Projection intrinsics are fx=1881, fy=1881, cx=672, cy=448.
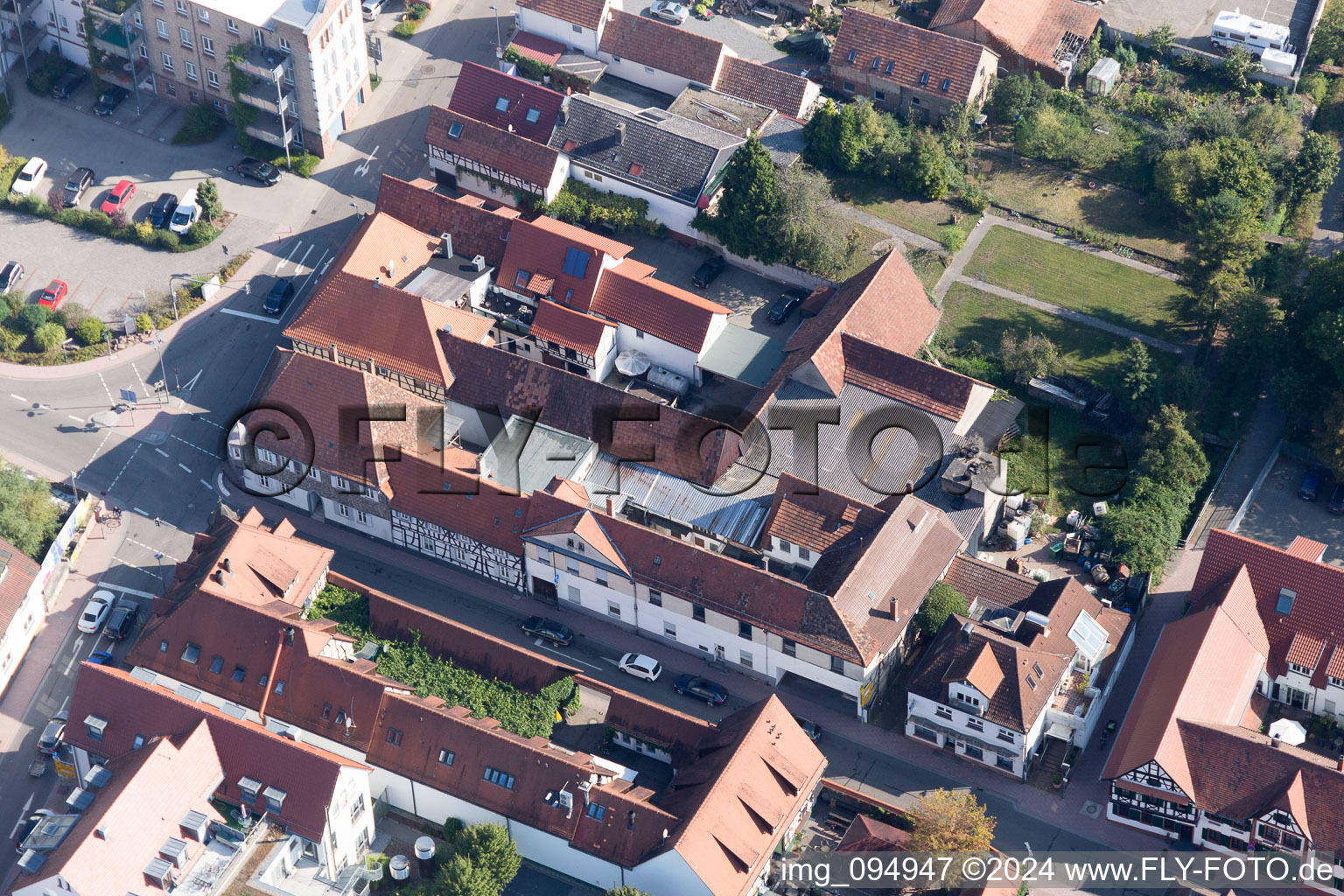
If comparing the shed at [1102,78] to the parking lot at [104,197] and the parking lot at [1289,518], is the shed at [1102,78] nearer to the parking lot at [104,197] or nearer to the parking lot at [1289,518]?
the parking lot at [1289,518]

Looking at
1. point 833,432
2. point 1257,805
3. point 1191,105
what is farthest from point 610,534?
point 1191,105

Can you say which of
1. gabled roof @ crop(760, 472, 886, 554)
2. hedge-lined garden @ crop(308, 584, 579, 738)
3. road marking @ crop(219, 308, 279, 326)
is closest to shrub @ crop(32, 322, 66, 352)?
road marking @ crop(219, 308, 279, 326)

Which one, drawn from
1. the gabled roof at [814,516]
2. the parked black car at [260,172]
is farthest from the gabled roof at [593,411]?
the parked black car at [260,172]

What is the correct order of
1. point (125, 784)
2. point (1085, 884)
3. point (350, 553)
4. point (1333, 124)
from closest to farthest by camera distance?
point (125, 784)
point (1085, 884)
point (350, 553)
point (1333, 124)

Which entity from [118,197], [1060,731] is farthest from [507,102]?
[1060,731]

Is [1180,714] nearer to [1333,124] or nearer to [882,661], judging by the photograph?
[882,661]

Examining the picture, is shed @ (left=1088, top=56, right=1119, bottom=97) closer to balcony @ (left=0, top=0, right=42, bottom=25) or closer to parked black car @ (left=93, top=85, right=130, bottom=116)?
parked black car @ (left=93, top=85, right=130, bottom=116)
